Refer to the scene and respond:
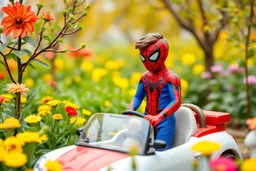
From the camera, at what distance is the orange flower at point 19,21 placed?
11.9 feet

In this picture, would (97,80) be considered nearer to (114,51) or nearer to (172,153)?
(172,153)

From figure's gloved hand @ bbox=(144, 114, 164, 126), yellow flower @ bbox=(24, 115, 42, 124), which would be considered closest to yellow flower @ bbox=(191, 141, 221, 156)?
figure's gloved hand @ bbox=(144, 114, 164, 126)

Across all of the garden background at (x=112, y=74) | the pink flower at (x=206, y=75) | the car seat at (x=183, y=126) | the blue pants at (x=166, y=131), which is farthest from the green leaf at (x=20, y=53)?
the pink flower at (x=206, y=75)

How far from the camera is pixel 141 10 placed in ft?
50.7

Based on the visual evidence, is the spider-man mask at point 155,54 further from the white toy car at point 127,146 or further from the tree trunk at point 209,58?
the tree trunk at point 209,58

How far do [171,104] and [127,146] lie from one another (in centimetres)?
53

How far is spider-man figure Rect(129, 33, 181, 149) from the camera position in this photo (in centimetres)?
365

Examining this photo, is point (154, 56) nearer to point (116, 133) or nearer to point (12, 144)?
point (116, 133)

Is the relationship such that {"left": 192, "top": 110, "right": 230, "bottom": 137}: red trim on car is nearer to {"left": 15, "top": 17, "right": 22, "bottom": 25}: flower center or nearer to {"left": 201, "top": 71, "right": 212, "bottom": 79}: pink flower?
{"left": 15, "top": 17, "right": 22, "bottom": 25}: flower center

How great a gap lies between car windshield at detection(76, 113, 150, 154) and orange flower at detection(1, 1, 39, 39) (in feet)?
3.02

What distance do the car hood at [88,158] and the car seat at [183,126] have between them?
813 millimetres

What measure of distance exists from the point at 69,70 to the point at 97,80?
2256mm

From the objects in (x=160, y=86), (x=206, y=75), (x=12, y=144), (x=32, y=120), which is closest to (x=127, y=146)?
(x=160, y=86)

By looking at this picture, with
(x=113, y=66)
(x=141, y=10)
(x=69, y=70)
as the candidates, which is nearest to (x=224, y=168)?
(x=113, y=66)
